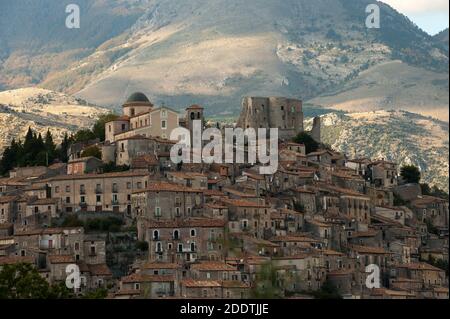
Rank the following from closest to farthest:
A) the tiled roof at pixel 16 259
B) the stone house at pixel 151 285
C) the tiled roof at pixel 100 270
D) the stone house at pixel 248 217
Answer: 1. the stone house at pixel 151 285
2. the tiled roof at pixel 16 259
3. the tiled roof at pixel 100 270
4. the stone house at pixel 248 217

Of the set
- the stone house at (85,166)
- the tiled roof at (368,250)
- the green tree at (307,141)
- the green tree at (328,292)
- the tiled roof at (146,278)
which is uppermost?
the green tree at (307,141)

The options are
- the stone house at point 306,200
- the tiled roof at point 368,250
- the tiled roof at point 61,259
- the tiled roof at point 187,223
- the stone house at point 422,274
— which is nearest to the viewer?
the tiled roof at point 61,259

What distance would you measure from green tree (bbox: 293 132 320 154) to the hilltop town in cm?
363

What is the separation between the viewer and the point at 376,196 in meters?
111

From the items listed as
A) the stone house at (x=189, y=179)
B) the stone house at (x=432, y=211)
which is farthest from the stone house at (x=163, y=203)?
the stone house at (x=432, y=211)

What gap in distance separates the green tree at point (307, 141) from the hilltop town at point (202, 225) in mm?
3632

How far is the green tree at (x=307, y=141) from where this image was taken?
117125mm

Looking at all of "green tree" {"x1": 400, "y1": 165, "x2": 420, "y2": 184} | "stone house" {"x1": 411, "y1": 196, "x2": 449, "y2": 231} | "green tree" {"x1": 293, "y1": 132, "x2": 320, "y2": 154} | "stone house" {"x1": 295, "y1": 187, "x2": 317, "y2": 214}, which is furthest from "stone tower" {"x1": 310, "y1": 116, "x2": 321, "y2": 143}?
"stone house" {"x1": 295, "y1": 187, "x2": 317, "y2": 214}

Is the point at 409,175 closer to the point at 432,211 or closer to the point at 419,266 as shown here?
the point at 432,211

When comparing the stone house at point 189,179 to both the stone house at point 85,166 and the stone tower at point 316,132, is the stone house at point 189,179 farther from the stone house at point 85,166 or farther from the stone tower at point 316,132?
the stone tower at point 316,132

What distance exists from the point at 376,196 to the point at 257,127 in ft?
46.2
